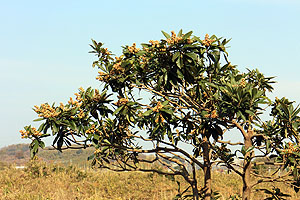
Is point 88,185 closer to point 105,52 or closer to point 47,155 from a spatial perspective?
point 105,52

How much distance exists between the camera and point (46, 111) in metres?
5.52

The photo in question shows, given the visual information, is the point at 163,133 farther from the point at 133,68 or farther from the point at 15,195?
the point at 15,195

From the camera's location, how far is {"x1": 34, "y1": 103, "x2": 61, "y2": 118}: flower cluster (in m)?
5.51

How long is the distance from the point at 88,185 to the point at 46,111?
33.5 feet

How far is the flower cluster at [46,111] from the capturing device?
18.1 ft

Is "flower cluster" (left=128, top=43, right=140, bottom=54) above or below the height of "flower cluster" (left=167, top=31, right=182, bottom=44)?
above

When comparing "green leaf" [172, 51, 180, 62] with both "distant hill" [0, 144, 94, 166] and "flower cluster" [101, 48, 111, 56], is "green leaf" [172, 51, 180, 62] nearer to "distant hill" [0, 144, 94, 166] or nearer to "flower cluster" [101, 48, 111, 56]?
"flower cluster" [101, 48, 111, 56]

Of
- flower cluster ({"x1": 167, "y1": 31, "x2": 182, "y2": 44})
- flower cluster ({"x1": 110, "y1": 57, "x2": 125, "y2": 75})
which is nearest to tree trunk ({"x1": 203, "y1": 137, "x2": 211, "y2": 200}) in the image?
flower cluster ({"x1": 110, "y1": 57, "x2": 125, "y2": 75})

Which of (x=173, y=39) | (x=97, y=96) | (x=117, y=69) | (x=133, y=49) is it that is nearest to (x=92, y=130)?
(x=97, y=96)

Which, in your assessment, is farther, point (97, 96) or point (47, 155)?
point (47, 155)

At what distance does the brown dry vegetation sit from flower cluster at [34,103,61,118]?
24.2 feet

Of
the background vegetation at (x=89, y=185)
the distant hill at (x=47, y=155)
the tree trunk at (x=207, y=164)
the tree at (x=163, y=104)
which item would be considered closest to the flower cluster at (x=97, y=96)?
the tree at (x=163, y=104)

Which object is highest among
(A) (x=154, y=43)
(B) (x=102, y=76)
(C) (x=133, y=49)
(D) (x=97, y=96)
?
(C) (x=133, y=49)

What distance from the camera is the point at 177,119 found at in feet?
20.4
